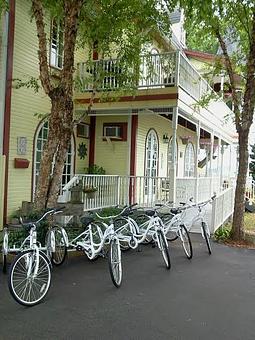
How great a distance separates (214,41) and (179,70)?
1.85 m

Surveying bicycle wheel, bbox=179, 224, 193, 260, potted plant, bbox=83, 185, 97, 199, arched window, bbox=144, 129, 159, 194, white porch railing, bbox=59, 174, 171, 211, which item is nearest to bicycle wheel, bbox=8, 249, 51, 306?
bicycle wheel, bbox=179, 224, 193, 260

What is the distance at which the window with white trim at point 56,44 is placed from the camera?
448 inches

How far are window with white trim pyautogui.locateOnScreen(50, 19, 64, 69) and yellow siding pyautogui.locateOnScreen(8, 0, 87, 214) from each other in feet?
2.47

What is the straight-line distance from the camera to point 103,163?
13.7m

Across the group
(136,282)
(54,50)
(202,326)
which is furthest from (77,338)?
(54,50)

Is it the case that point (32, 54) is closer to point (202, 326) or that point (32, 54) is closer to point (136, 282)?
point (136, 282)

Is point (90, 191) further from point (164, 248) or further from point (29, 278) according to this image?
point (29, 278)

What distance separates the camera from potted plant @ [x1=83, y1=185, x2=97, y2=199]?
11000mm

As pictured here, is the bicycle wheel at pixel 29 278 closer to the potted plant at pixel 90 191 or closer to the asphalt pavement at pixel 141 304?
the asphalt pavement at pixel 141 304

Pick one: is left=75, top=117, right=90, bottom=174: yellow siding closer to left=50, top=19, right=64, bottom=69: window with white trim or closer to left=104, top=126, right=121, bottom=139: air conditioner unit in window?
left=104, top=126, right=121, bottom=139: air conditioner unit in window

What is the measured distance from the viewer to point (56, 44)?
38.3ft

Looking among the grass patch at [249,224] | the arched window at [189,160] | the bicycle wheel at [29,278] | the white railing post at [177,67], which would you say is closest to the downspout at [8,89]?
the white railing post at [177,67]

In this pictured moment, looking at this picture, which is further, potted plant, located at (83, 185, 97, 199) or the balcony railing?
potted plant, located at (83, 185, 97, 199)

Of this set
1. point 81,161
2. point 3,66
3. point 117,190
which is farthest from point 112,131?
point 3,66
